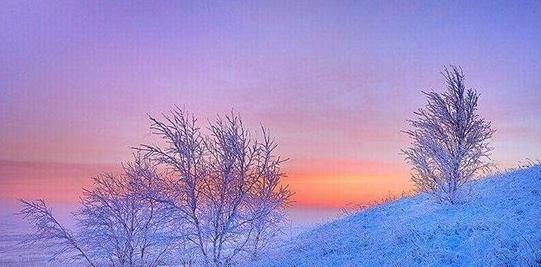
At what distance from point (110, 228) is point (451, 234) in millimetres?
21149

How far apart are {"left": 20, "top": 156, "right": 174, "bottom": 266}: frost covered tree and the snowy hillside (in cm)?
1183

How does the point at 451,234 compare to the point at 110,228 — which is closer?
the point at 451,234

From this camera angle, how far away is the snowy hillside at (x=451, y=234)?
10859 mm

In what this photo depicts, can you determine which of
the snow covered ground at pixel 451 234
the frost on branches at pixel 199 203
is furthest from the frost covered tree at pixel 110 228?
the snow covered ground at pixel 451 234

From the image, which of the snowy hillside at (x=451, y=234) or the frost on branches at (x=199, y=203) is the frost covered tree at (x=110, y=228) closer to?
the frost on branches at (x=199, y=203)

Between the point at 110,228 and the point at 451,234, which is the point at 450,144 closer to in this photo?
the point at 451,234

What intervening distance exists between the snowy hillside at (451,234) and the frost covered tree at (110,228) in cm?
1183

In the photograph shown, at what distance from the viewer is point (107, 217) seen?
27.1 metres

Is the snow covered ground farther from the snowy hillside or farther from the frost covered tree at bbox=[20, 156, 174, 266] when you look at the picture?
the frost covered tree at bbox=[20, 156, 174, 266]

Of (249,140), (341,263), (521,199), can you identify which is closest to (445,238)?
(341,263)

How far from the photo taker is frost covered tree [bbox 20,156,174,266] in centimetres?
2636

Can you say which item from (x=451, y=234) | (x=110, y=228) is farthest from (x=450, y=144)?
(x=110, y=228)

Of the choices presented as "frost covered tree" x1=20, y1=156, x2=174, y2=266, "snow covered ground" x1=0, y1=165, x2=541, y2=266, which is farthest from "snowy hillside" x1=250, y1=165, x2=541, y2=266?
"frost covered tree" x1=20, y1=156, x2=174, y2=266

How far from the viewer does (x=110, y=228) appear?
27.2m
